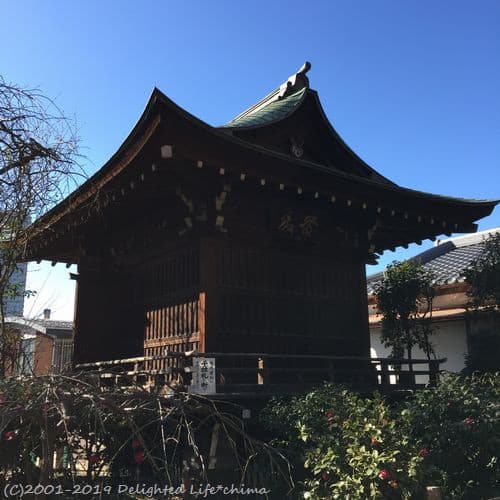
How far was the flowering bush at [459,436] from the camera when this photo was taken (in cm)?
662

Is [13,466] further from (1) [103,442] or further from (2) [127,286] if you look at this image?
(2) [127,286]

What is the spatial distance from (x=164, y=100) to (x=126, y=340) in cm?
577

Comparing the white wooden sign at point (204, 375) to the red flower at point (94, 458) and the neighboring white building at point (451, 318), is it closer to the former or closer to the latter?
the red flower at point (94, 458)

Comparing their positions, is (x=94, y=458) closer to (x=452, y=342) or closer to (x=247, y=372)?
(x=247, y=372)

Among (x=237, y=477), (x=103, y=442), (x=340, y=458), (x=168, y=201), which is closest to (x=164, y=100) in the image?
(x=168, y=201)

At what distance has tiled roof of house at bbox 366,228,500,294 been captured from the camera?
15.7 meters

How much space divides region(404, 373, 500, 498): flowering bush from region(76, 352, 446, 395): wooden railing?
195 cm

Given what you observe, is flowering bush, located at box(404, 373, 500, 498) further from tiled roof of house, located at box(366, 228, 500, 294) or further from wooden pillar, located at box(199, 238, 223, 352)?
tiled roof of house, located at box(366, 228, 500, 294)

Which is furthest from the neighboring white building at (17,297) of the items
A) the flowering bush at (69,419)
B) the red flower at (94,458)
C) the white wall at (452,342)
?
the white wall at (452,342)

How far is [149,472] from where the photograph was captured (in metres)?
7.54

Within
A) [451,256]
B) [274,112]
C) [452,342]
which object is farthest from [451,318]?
[274,112]

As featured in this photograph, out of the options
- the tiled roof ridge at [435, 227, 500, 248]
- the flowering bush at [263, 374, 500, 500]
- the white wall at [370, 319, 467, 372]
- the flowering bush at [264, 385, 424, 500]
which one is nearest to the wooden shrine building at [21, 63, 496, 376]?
the flowering bush at [263, 374, 500, 500]

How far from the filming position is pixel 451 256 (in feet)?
61.8

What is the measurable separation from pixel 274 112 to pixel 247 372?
5.30 metres
